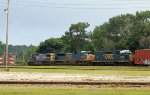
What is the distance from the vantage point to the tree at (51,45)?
567ft

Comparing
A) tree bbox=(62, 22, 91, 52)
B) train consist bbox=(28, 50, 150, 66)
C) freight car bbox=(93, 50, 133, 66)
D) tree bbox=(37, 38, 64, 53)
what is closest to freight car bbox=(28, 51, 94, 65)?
train consist bbox=(28, 50, 150, 66)

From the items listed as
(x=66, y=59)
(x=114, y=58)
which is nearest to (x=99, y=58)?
(x=114, y=58)

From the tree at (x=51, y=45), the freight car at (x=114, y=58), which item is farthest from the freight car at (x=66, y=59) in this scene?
the tree at (x=51, y=45)

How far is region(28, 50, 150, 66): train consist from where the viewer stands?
89562 millimetres

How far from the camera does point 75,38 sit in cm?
18612

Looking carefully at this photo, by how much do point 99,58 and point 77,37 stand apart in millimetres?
87852

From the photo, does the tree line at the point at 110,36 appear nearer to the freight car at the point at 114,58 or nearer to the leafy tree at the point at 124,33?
the leafy tree at the point at 124,33

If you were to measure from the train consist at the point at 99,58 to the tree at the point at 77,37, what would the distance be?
71486mm

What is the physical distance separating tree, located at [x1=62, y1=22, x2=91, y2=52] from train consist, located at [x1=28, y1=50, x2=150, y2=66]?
71486 millimetres

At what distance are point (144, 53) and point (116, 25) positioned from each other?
80.0 metres

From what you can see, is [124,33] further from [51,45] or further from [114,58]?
[114,58]

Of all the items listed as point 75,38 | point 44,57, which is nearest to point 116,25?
point 75,38

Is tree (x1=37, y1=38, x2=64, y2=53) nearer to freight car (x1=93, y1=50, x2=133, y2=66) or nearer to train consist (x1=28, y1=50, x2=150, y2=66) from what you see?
train consist (x1=28, y1=50, x2=150, y2=66)

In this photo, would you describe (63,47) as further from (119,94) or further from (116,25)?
(119,94)
